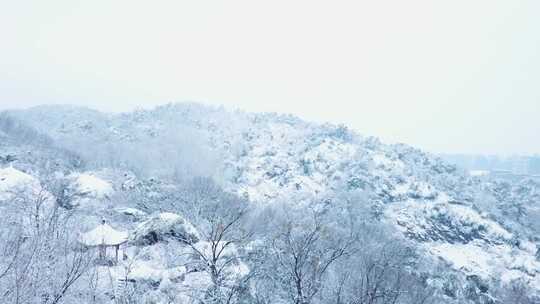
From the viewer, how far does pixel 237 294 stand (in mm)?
20594

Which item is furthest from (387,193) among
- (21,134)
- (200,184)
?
(21,134)

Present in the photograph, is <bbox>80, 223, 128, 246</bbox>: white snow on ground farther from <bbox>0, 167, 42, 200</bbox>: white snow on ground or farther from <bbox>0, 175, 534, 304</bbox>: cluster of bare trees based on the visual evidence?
<bbox>0, 167, 42, 200</bbox>: white snow on ground

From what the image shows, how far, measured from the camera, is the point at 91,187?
58.8 m

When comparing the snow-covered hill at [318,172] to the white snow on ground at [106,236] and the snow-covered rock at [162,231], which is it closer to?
the white snow on ground at [106,236]

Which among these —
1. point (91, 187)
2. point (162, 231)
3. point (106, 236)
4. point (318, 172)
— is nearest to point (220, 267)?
point (162, 231)

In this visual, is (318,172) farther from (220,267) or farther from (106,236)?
(220,267)

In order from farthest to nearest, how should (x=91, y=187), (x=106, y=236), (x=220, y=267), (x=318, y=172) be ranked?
(x=318, y=172) < (x=91, y=187) < (x=106, y=236) < (x=220, y=267)

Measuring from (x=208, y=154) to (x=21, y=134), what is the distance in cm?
4927

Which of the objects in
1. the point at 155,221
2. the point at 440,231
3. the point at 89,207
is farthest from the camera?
the point at 440,231

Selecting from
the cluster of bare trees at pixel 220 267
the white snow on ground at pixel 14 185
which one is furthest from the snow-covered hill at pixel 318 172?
the cluster of bare trees at pixel 220 267

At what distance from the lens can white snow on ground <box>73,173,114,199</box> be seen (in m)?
57.2

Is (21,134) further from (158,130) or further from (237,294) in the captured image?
(237,294)

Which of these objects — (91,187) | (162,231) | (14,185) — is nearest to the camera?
(162,231)

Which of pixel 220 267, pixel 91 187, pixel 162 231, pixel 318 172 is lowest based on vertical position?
pixel 318 172
